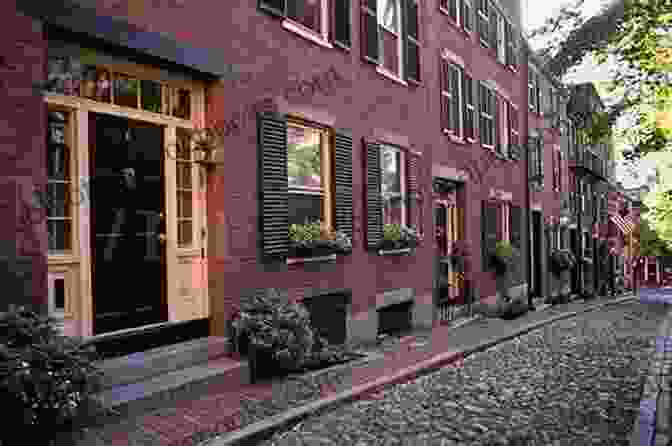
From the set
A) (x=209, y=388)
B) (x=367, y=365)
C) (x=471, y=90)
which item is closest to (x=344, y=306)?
(x=367, y=365)

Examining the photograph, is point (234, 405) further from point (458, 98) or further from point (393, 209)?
point (458, 98)

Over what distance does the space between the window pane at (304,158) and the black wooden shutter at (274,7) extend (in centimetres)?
154

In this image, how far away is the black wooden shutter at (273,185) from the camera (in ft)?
26.4

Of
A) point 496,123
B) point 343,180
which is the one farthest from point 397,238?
point 496,123

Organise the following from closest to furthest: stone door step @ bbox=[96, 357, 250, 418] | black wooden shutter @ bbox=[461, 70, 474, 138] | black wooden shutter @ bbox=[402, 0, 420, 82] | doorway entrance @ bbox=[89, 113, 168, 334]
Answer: stone door step @ bbox=[96, 357, 250, 418]
doorway entrance @ bbox=[89, 113, 168, 334]
black wooden shutter @ bbox=[402, 0, 420, 82]
black wooden shutter @ bbox=[461, 70, 474, 138]

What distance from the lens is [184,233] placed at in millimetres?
7246

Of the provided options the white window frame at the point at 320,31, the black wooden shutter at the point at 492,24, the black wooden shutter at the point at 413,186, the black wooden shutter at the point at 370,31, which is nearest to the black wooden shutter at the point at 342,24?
the white window frame at the point at 320,31

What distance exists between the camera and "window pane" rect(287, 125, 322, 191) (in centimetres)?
901

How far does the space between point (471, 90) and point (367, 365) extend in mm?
10161

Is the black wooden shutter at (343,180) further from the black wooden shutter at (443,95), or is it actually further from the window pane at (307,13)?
the black wooden shutter at (443,95)

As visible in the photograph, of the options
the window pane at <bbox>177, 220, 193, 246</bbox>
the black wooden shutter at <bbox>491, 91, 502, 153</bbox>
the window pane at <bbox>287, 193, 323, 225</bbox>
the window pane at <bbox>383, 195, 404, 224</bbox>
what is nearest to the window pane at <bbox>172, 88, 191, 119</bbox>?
the window pane at <bbox>177, 220, 193, 246</bbox>

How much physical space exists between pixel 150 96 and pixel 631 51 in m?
7.51

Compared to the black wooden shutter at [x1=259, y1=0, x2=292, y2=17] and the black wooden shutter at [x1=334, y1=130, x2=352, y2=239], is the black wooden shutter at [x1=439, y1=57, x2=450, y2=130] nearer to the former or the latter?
the black wooden shutter at [x1=334, y1=130, x2=352, y2=239]

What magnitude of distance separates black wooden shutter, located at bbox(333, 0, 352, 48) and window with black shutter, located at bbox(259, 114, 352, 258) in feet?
4.76
